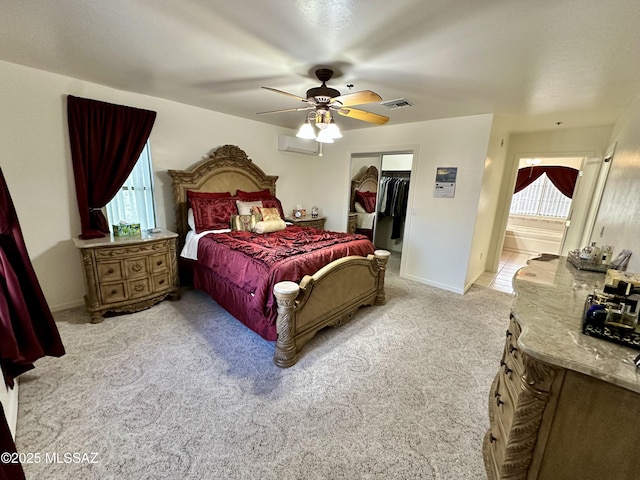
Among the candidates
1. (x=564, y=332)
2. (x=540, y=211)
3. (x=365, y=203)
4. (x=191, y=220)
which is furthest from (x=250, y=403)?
(x=540, y=211)

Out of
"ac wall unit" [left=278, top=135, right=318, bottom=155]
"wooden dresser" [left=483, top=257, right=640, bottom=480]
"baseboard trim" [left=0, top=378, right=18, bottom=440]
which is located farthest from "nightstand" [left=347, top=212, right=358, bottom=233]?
"baseboard trim" [left=0, top=378, right=18, bottom=440]

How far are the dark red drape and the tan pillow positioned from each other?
246 inches

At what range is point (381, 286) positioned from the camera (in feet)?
10.6

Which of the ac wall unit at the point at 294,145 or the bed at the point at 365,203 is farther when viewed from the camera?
the bed at the point at 365,203

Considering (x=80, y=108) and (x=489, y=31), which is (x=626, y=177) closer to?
(x=489, y=31)

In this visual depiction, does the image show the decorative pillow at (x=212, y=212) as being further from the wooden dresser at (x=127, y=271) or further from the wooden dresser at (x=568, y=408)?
the wooden dresser at (x=568, y=408)

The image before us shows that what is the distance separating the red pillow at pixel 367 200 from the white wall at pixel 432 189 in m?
1.08

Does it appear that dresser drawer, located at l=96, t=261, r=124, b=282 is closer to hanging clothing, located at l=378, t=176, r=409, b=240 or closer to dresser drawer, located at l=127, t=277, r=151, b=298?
dresser drawer, located at l=127, t=277, r=151, b=298

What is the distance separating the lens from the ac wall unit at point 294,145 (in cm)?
Result: 447

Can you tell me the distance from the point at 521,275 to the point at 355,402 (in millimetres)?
1395

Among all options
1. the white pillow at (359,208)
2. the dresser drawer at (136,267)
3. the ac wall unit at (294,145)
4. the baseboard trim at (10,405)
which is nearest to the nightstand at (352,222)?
the white pillow at (359,208)

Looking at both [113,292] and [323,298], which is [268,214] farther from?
[113,292]

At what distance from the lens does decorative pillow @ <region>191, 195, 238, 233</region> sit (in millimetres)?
3416

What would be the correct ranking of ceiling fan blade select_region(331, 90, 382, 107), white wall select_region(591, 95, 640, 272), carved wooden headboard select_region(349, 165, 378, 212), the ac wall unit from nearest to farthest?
white wall select_region(591, 95, 640, 272) → ceiling fan blade select_region(331, 90, 382, 107) → the ac wall unit → carved wooden headboard select_region(349, 165, 378, 212)
